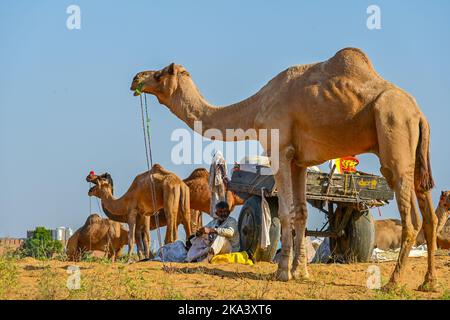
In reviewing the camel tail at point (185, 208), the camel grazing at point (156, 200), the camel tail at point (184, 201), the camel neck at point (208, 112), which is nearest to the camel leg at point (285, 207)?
the camel neck at point (208, 112)

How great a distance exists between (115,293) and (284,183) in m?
3.18

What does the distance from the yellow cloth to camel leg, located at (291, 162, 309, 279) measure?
1.78 meters

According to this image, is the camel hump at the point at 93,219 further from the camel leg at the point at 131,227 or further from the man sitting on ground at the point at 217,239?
the man sitting on ground at the point at 217,239

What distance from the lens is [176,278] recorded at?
1082 centimetres

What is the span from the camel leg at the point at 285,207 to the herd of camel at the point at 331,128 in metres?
0.01

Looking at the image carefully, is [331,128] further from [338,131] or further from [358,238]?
[358,238]

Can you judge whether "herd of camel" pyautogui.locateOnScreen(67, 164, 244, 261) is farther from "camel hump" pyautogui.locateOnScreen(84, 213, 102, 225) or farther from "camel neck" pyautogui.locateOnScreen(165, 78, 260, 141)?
"camel neck" pyautogui.locateOnScreen(165, 78, 260, 141)

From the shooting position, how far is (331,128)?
1102cm

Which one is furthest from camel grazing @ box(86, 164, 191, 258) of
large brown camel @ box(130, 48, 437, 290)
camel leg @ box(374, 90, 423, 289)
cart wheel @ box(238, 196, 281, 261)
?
camel leg @ box(374, 90, 423, 289)

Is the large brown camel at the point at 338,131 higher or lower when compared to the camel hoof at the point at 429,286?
higher

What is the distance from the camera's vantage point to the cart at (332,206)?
547 inches

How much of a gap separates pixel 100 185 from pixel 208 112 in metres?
10.5

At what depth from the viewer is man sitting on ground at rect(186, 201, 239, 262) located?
13.7 meters
